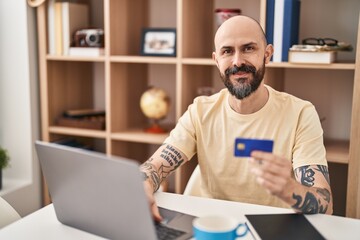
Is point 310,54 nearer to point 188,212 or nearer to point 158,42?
point 158,42

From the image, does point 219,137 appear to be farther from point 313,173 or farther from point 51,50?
point 51,50

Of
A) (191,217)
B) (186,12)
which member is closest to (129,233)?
(191,217)

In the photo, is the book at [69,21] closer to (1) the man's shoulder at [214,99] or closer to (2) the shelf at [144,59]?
(2) the shelf at [144,59]

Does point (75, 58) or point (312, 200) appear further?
point (75, 58)

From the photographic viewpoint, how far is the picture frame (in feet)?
8.58

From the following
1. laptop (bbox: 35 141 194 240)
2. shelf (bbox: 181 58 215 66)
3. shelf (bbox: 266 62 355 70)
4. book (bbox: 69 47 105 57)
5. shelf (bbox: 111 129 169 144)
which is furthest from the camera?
book (bbox: 69 47 105 57)

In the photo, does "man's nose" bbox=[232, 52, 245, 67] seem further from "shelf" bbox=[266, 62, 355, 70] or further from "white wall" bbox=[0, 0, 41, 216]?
"white wall" bbox=[0, 0, 41, 216]

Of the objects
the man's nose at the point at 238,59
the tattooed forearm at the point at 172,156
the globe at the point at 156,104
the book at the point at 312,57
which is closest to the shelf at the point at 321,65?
the book at the point at 312,57

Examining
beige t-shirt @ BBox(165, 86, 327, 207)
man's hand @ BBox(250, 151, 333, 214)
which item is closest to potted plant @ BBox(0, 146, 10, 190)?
beige t-shirt @ BBox(165, 86, 327, 207)

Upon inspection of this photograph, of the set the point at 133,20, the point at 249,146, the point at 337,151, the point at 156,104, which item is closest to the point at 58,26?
the point at 133,20

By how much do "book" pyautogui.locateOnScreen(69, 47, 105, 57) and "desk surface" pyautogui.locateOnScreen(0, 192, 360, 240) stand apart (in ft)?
4.53

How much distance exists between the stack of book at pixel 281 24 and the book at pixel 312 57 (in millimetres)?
56

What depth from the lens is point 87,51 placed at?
2.74 meters

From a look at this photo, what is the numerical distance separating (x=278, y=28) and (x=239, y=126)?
721 millimetres
